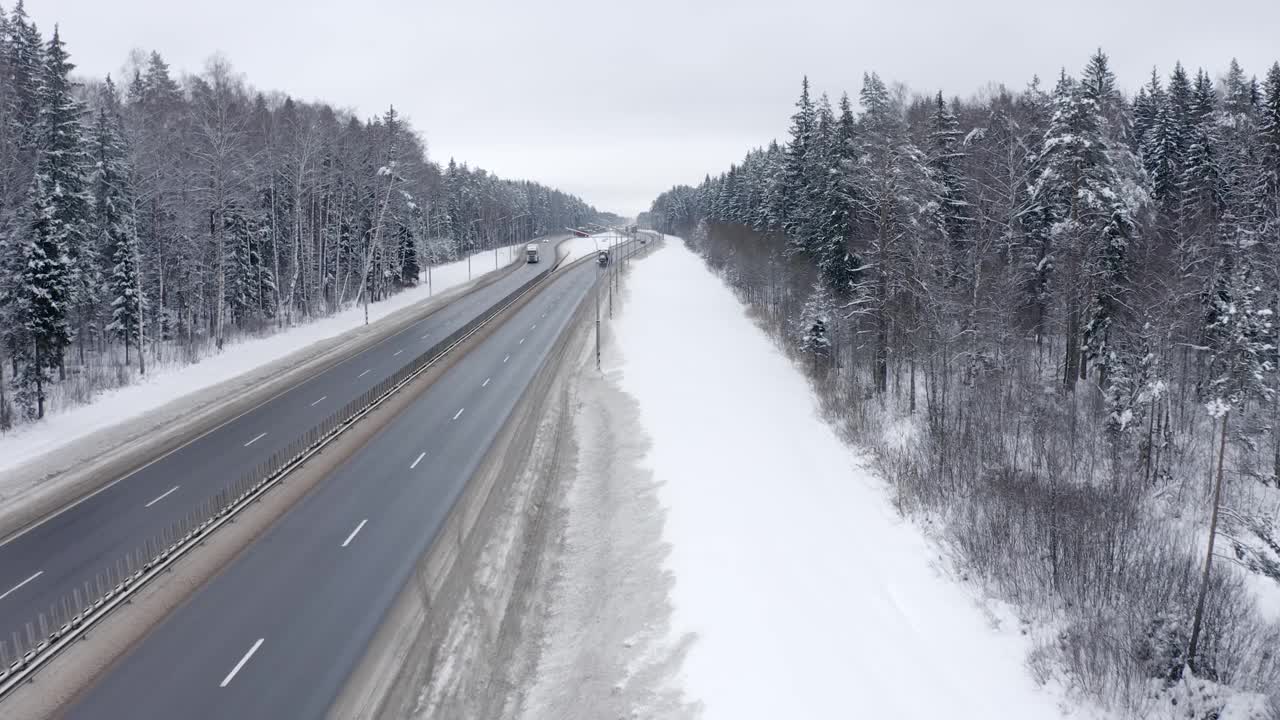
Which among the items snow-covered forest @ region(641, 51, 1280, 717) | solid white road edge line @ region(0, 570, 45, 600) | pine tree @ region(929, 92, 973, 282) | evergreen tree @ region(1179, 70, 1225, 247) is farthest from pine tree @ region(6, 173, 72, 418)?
evergreen tree @ region(1179, 70, 1225, 247)

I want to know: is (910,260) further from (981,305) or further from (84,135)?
(84,135)

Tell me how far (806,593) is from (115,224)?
153 ft

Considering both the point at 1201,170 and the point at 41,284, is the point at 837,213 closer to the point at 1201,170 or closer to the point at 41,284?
the point at 1201,170

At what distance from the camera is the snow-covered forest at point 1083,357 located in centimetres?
1357

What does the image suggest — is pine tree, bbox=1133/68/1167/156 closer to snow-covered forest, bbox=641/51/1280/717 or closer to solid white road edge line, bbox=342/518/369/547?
snow-covered forest, bbox=641/51/1280/717

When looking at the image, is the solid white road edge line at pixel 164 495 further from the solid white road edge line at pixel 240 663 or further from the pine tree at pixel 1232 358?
the pine tree at pixel 1232 358

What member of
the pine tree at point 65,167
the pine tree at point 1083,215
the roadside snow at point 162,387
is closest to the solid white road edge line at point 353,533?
the roadside snow at point 162,387

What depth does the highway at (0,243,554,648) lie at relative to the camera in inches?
584

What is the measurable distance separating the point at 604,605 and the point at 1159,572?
1164 cm

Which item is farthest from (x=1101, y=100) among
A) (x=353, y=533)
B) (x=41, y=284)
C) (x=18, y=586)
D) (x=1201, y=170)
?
(x=41, y=284)

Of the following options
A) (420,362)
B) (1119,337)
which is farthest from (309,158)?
(1119,337)

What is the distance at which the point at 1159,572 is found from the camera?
1436 cm

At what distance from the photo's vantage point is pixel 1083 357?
122 feet

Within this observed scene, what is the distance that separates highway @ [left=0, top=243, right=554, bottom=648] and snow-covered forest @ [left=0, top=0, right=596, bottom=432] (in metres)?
9.32
